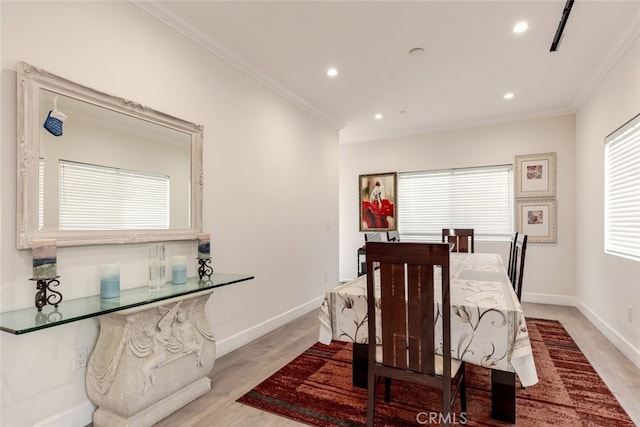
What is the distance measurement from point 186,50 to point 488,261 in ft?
10.9

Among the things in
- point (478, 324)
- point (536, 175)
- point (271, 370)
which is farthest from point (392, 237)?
point (478, 324)

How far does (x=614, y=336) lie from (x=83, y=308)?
14.2ft

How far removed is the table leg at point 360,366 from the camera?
2.29 m

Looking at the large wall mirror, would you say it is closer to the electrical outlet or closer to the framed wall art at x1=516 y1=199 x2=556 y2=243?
the electrical outlet

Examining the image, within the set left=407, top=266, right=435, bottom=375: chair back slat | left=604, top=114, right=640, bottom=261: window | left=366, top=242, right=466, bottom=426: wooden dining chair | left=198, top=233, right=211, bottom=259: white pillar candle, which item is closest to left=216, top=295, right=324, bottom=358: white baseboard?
left=198, top=233, right=211, bottom=259: white pillar candle

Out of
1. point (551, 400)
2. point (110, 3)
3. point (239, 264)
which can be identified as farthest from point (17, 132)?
point (551, 400)

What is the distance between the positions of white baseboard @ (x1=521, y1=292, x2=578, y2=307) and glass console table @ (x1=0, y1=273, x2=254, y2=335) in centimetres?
463

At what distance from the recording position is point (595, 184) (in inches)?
146

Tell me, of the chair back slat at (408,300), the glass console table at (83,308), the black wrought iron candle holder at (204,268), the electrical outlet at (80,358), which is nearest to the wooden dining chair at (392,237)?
the black wrought iron candle holder at (204,268)

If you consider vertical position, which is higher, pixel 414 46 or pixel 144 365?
pixel 414 46

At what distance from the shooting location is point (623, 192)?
9.95 feet

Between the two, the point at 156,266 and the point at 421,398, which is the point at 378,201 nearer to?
the point at 421,398

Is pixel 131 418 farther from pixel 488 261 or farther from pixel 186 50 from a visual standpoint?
pixel 488 261

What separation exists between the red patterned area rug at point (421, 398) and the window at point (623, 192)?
115 cm
